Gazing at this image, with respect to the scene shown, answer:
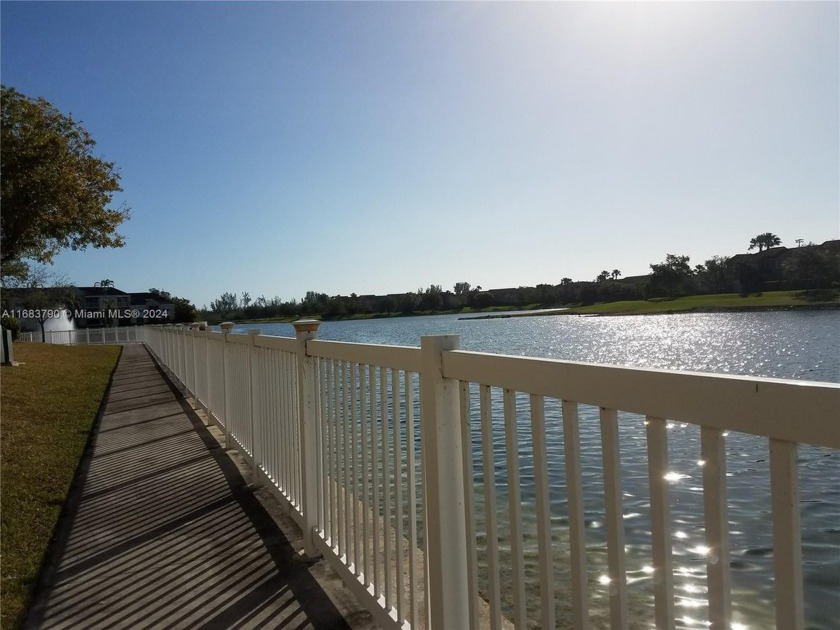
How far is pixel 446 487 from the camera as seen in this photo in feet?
6.99

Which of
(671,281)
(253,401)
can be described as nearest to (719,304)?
(671,281)

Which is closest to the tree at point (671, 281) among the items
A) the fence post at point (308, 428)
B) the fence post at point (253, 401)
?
the fence post at point (253, 401)

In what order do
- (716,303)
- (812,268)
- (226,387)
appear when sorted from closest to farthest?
(226,387), (812,268), (716,303)

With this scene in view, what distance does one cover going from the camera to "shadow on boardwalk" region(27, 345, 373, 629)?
3074mm

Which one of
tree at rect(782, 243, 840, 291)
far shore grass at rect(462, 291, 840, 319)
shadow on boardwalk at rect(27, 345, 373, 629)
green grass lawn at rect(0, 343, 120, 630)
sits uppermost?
tree at rect(782, 243, 840, 291)

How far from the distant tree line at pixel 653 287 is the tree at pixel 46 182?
29670mm

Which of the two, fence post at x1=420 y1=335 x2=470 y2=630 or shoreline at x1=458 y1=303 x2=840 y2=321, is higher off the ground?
fence post at x1=420 y1=335 x2=470 y2=630

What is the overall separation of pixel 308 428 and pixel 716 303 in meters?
55.0

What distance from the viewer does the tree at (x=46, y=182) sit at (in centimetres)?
1338

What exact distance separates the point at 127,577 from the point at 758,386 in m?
3.63

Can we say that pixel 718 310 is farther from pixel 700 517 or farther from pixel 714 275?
pixel 700 517

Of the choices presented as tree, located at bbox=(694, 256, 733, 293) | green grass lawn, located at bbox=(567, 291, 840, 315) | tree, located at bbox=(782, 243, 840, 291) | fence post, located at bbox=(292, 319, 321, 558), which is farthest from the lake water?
tree, located at bbox=(694, 256, 733, 293)

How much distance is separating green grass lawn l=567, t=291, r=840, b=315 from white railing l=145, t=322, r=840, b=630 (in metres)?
35.0

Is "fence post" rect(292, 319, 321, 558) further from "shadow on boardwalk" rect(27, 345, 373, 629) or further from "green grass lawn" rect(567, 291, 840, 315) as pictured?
"green grass lawn" rect(567, 291, 840, 315)
